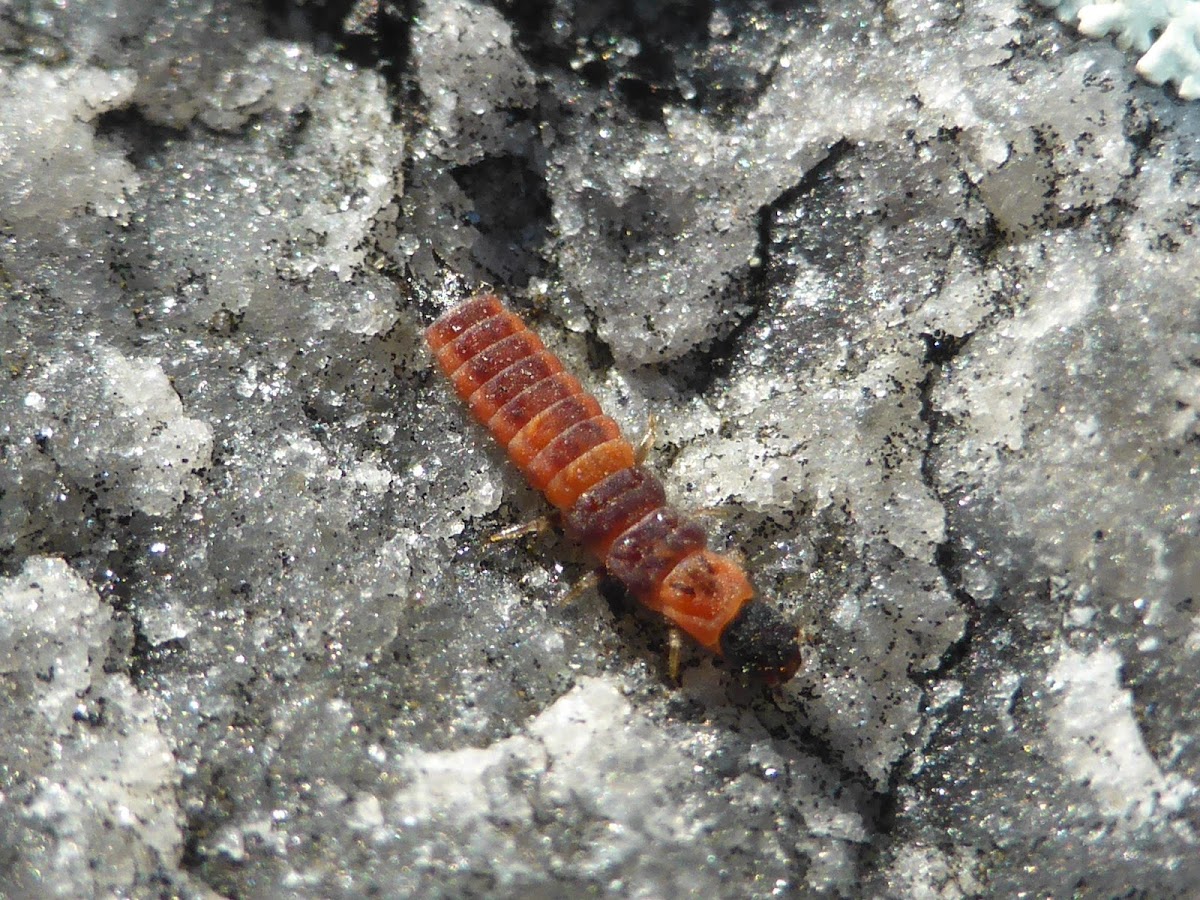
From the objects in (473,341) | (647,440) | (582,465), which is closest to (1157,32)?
(647,440)

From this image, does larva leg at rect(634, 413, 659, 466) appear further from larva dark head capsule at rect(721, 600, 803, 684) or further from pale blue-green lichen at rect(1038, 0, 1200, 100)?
pale blue-green lichen at rect(1038, 0, 1200, 100)

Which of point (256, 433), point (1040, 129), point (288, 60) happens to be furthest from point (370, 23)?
point (1040, 129)

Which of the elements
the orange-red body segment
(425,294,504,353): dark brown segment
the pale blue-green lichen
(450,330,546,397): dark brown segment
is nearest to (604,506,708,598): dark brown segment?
the orange-red body segment

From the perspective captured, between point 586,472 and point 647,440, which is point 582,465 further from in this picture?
point 647,440

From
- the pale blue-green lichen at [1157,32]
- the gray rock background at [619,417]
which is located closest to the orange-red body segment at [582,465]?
the gray rock background at [619,417]

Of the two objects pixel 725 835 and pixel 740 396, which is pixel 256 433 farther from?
pixel 725 835

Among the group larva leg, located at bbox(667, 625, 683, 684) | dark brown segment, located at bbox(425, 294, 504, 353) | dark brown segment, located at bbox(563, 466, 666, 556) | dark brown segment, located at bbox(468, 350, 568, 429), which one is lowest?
larva leg, located at bbox(667, 625, 683, 684)

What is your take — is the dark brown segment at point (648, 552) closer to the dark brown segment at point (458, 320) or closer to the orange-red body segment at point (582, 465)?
the orange-red body segment at point (582, 465)

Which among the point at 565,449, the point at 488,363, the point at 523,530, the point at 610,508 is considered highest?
the point at 488,363
